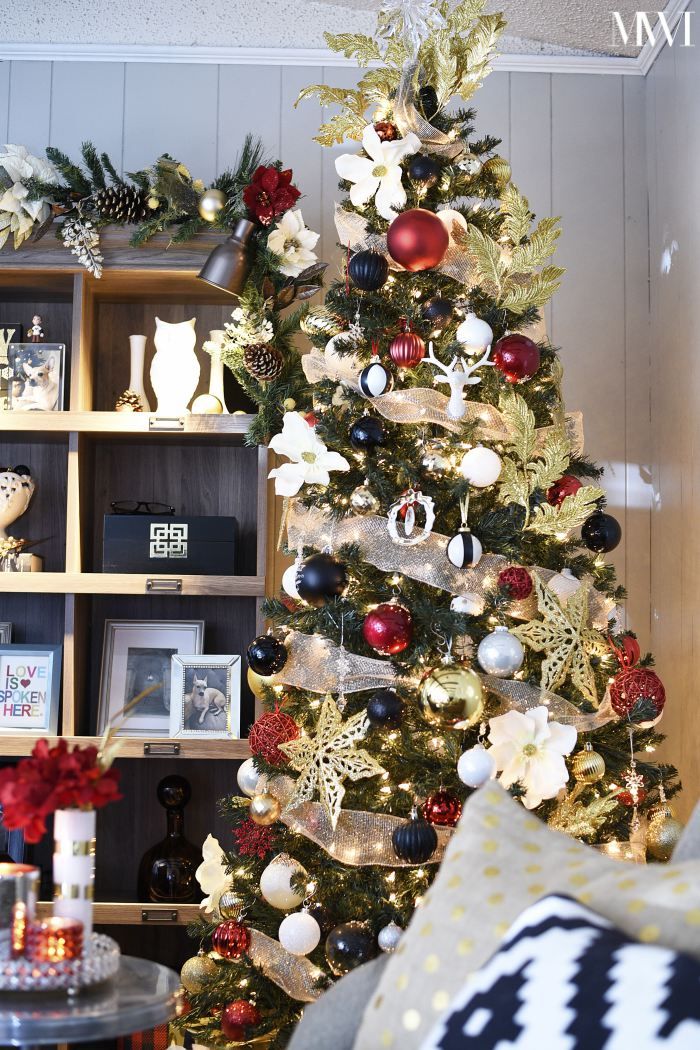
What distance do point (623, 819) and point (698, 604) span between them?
71 cm

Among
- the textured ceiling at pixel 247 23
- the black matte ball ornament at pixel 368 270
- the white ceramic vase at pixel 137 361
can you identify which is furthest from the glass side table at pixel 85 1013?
the textured ceiling at pixel 247 23

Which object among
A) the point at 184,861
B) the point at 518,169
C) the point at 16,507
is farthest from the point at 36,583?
the point at 518,169

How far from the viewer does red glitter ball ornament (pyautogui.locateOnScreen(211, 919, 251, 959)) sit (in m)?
1.94

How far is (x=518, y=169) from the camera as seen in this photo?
2908mm

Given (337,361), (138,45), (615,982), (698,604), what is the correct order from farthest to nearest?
1. (138,45)
2. (698,604)
3. (337,361)
4. (615,982)

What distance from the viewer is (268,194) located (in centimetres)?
250

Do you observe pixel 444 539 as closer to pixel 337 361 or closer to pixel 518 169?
pixel 337 361

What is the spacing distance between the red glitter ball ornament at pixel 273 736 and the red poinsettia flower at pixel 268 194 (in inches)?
49.4

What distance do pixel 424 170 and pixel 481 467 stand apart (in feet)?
2.02

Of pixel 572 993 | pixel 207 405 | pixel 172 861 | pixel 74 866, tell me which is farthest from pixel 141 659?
pixel 572 993

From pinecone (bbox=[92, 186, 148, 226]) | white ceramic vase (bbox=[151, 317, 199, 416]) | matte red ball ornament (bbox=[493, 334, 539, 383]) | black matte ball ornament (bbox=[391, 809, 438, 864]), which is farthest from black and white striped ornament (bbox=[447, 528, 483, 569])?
pinecone (bbox=[92, 186, 148, 226])

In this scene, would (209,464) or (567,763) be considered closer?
(567,763)

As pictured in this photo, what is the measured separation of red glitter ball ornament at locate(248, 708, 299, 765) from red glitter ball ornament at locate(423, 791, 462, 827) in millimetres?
308

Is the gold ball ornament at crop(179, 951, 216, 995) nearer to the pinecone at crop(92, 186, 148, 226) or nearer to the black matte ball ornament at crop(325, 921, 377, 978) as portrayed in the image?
the black matte ball ornament at crop(325, 921, 377, 978)
